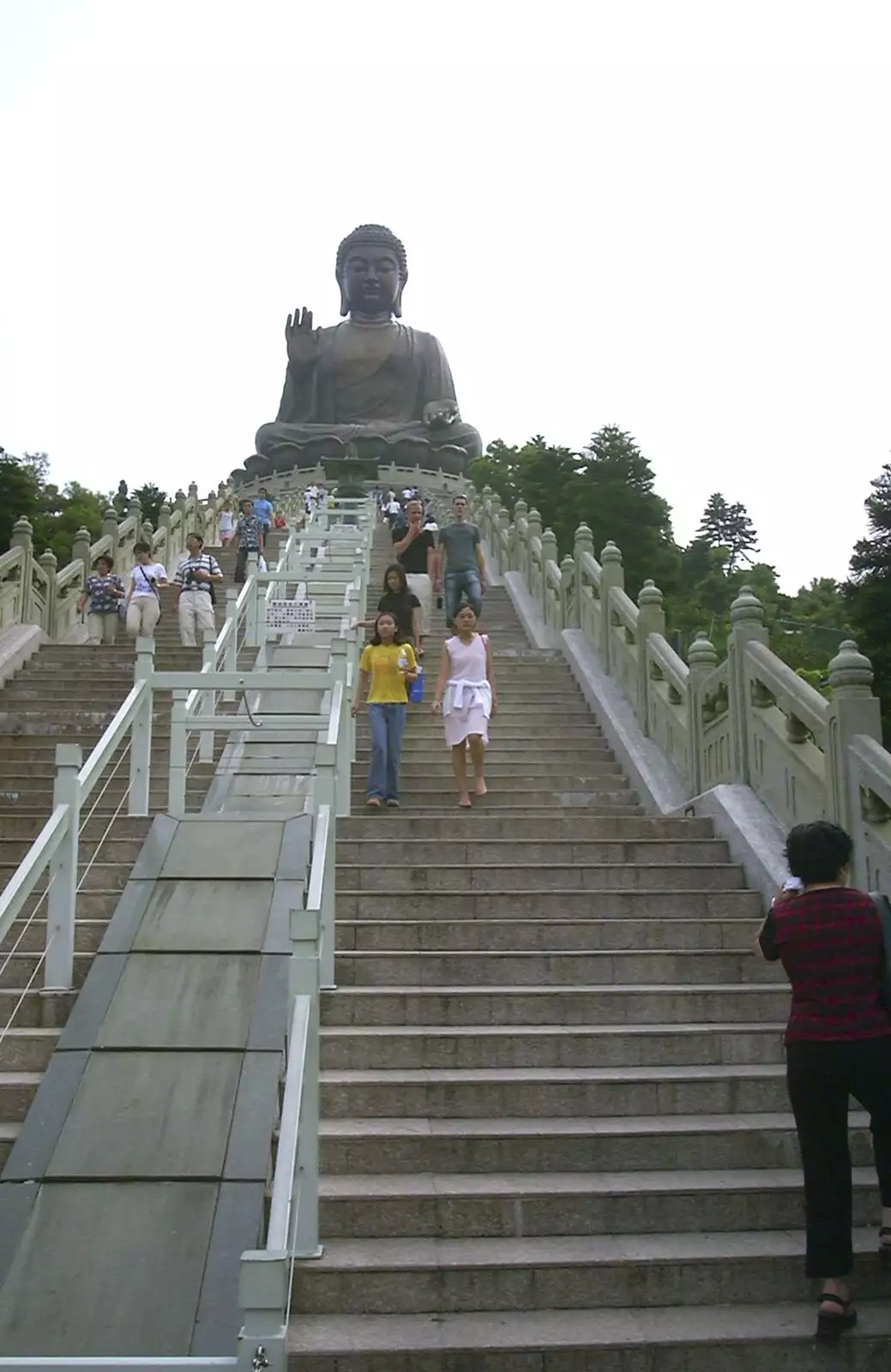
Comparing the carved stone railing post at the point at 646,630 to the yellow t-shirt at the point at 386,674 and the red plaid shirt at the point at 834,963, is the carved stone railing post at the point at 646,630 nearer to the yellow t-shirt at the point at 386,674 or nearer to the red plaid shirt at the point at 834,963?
the yellow t-shirt at the point at 386,674

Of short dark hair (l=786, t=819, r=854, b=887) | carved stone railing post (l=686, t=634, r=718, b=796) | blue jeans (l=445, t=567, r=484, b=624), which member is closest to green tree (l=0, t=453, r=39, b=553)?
blue jeans (l=445, t=567, r=484, b=624)

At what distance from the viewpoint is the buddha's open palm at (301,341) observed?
31.9 metres

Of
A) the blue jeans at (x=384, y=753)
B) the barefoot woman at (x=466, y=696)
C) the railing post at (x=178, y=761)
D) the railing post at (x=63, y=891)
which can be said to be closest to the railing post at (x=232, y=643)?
the blue jeans at (x=384, y=753)

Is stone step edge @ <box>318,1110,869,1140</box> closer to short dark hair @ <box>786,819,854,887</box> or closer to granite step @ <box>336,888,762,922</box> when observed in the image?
short dark hair @ <box>786,819,854,887</box>

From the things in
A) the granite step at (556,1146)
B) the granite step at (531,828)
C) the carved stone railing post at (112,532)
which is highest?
the carved stone railing post at (112,532)

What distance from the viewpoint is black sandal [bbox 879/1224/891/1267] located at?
12.7ft

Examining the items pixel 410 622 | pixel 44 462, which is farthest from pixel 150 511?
pixel 410 622

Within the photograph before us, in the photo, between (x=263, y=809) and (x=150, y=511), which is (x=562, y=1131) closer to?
(x=263, y=809)

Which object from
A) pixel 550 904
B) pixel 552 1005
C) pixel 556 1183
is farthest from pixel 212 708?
pixel 556 1183

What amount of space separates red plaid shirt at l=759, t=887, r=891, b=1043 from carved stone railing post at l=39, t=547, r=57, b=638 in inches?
407

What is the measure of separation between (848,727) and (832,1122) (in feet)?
8.62

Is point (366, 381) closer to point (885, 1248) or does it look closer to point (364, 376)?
point (364, 376)

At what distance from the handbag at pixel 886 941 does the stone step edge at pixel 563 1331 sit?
2.92 feet

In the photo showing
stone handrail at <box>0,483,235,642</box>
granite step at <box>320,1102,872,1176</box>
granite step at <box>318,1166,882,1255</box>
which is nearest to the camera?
granite step at <box>318,1166,882,1255</box>
